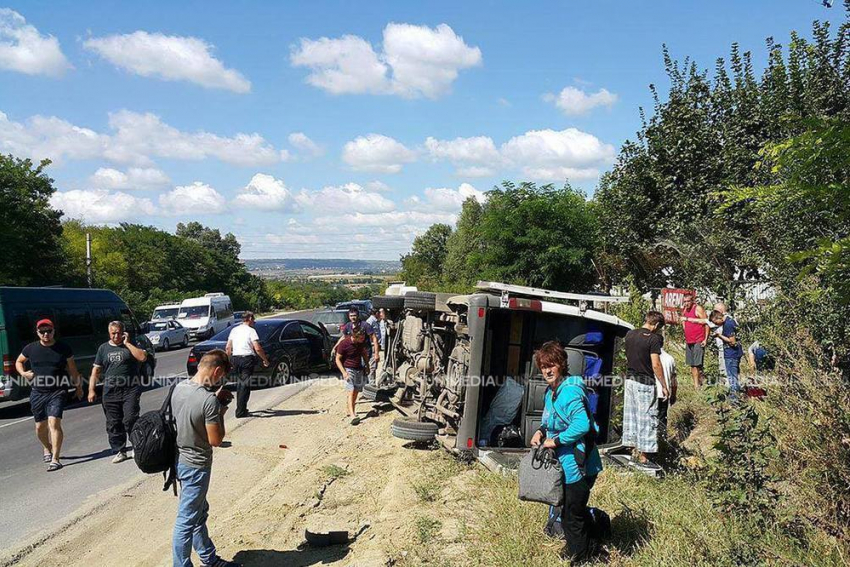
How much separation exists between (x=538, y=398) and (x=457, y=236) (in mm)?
40904

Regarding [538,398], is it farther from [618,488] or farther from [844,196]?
[844,196]

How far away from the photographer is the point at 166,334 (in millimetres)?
28156

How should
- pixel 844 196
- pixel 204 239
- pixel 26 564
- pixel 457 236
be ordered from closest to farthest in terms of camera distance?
pixel 844 196 < pixel 26 564 < pixel 457 236 < pixel 204 239

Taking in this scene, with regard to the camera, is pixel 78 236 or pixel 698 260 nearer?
pixel 698 260

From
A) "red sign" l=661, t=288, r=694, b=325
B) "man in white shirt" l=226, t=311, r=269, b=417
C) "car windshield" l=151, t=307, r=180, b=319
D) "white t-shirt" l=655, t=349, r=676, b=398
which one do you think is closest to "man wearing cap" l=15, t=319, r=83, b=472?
"man in white shirt" l=226, t=311, r=269, b=417

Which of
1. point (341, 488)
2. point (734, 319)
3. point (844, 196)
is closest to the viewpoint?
point (844, 196)

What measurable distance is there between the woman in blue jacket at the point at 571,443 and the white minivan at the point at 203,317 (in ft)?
99.2

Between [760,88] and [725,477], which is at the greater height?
[760,88]

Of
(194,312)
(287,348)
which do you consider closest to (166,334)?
(194,312)

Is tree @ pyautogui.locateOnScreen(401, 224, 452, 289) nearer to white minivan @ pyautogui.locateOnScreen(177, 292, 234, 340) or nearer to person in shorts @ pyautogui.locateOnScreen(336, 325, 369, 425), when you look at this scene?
white minivan @ pyautogui.locateOnScreen(177, 292, 234, 340)

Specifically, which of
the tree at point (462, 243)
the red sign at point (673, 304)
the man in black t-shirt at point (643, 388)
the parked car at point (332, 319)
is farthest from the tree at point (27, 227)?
the man in black t-shirt at point (643, 388)

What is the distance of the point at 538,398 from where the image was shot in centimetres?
718

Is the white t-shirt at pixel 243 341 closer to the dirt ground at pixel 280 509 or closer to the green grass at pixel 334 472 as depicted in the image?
the dirt ground at pixel 280 509

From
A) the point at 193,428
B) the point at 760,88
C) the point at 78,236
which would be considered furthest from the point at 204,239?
the point at 193,428
